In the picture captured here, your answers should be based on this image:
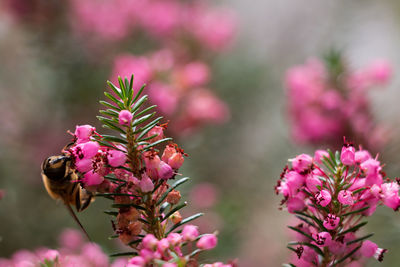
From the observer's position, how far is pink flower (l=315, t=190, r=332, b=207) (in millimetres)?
1131

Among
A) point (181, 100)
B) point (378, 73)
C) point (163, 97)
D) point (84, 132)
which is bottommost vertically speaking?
point (84, 132)

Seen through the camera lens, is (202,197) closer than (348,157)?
No

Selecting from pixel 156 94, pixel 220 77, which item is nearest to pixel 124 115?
pixel 156 94

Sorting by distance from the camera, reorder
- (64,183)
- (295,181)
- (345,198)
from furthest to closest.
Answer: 1. (64,183)
2. (295,181)
3. (345,198)

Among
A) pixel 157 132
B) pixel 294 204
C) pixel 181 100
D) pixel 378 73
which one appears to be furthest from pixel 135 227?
pixel 181 100

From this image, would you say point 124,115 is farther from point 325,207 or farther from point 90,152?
point 325,207

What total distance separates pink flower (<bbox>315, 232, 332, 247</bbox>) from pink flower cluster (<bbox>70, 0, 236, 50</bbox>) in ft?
9.77

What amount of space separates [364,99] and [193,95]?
3.56 feet

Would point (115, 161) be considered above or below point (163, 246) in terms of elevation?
above

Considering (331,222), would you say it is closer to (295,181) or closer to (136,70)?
(295,181)

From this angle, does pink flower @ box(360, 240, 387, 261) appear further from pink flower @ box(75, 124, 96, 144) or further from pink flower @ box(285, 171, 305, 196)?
pink flower @ box(75, 124, 96, 144)

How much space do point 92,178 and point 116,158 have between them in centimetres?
12

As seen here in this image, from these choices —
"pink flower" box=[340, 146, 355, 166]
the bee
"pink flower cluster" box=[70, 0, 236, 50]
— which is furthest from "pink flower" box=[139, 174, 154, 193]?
"pink flower cluster" box=[70, 0, 236, 50]

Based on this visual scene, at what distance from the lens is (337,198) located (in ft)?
3.82
